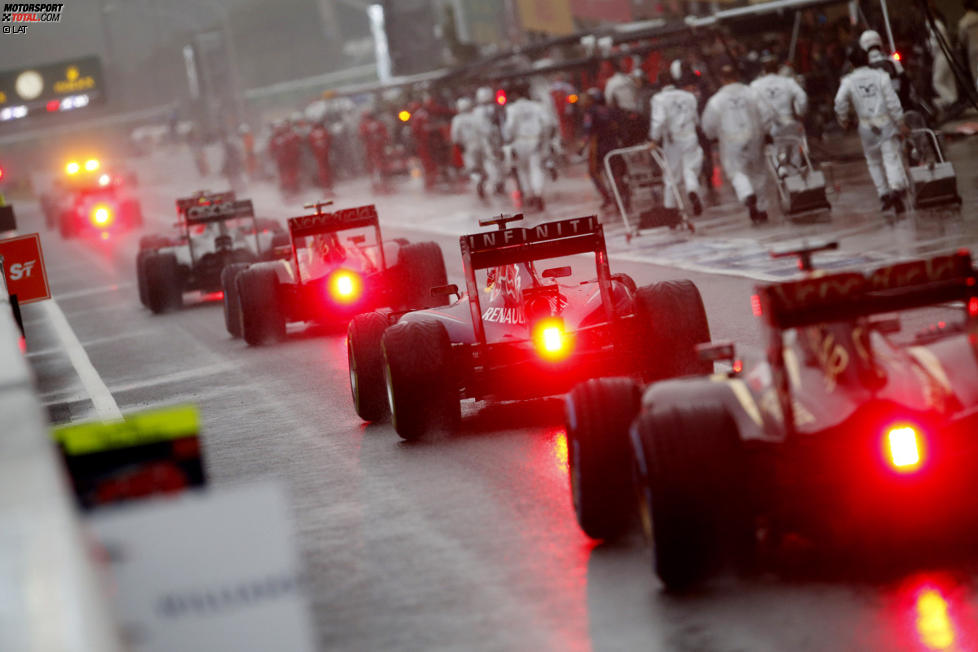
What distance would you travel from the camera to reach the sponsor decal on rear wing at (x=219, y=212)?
A: 22859mm

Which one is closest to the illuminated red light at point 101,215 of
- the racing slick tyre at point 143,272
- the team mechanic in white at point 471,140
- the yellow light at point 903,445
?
the team mechanic in white at point 471,140

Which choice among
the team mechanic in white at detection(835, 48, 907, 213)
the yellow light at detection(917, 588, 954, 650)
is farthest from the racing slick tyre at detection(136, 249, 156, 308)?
the yellow light at detection(917, 588, 954, 650)

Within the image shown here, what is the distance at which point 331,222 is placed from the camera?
17062 millimetres

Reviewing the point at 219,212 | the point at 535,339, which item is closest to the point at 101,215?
the point at 219,212

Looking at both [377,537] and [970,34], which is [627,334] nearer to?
[377,537]

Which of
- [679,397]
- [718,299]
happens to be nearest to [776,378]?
[679,397]

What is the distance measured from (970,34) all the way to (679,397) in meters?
22.7

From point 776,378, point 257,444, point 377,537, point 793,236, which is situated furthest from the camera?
point 793,236

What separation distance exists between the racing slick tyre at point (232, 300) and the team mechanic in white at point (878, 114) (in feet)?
24.5

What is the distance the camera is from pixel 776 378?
687 centimetres

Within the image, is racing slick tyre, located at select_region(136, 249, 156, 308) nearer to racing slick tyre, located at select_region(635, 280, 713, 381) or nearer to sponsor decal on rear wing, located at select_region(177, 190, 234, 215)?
sponsor decal on rear wing, located at select_region(177, 190, 234, 215)

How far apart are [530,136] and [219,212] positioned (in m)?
8.71

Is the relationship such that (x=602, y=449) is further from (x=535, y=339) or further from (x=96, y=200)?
(x=96, y=200)

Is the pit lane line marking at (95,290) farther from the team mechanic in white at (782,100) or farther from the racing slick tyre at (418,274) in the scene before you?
the racing slick tyre at (418,274)
